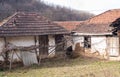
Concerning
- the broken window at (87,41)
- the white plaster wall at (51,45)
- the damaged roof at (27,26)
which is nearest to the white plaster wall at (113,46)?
the broken window at (87,41)

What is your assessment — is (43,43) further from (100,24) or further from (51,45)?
(100,24)

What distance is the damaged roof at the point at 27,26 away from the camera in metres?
22.7

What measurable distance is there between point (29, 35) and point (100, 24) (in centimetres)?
722

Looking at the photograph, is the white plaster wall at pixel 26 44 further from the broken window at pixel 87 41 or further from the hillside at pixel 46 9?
the hillside at pixel 46 9

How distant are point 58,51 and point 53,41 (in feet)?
3.20

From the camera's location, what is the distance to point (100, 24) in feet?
87.7

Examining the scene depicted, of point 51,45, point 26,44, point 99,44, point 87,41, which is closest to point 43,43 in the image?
point 51,45

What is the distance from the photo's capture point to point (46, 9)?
8081cm

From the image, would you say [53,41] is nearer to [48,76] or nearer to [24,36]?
[24,36]

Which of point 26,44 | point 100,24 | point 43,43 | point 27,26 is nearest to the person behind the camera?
point 26,44

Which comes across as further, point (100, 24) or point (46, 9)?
point (46, 9)

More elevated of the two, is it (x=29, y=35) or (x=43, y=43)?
(x=29, y=35)

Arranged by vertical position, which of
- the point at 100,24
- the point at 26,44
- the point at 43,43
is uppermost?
the point at 100,24

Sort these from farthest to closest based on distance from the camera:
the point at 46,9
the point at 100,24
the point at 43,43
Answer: the point at 46,9
the point at 100,24
the point at 43,43
